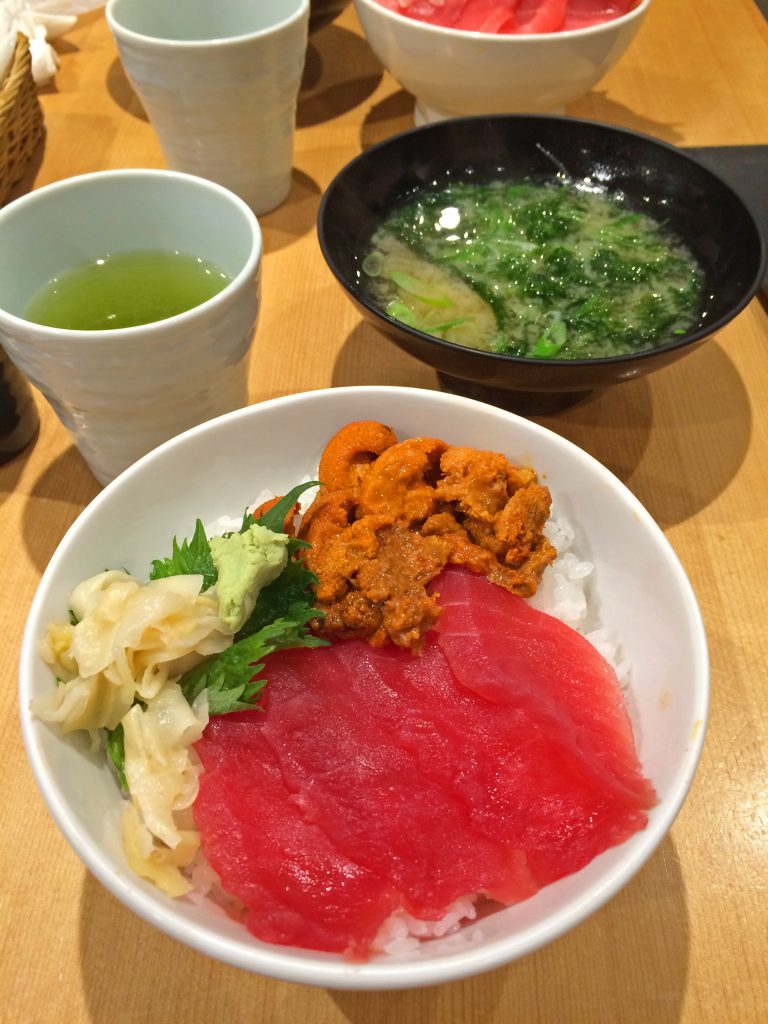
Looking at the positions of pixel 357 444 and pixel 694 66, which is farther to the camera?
pixel 694 66

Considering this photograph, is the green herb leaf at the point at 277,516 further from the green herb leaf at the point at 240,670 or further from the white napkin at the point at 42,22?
the white napkin at the point at 42,22

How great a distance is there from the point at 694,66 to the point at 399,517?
238 cm

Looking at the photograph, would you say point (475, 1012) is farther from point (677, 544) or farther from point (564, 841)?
point (677, 544)

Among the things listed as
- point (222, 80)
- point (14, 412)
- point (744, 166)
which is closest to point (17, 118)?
point (222, 80)

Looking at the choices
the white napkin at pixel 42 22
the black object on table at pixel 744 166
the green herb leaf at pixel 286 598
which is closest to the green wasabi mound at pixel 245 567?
the green herb leaf at pixel 286 598

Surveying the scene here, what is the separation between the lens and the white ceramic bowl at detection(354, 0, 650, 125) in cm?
190

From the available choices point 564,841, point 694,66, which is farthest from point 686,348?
point 694,66

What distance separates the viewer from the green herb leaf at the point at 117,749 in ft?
3.27

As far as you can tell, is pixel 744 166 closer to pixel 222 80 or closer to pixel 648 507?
pixel 648 507

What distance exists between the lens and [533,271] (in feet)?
5.81

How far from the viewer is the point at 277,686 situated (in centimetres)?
106

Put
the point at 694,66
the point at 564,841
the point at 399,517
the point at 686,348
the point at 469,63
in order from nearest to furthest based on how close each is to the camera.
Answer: the point at 564,841
the point at 399,517
the point at 686,348
the point at 469,63
the point at 694,66

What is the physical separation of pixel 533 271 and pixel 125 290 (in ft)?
2.99

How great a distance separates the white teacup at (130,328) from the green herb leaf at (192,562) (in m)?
0.31
